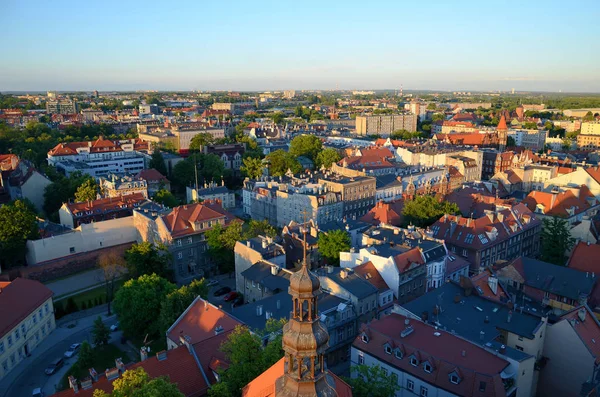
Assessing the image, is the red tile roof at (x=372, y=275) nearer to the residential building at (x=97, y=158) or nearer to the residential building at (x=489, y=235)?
the residential building at (x=489, y=235)

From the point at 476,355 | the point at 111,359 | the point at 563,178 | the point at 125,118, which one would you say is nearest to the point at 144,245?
the point at 111,359

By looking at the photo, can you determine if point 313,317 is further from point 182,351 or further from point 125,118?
point 125,118

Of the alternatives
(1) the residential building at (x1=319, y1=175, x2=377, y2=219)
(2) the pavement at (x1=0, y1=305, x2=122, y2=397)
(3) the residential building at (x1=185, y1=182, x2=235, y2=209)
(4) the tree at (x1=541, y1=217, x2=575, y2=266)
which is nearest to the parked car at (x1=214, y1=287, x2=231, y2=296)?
(2) the pavement at (x1=0, y1=305, x2=122, y2=397)

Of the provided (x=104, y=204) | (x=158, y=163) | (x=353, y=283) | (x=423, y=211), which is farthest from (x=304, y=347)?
(x=158, y=163)

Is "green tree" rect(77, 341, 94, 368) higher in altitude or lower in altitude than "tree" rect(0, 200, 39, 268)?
lower

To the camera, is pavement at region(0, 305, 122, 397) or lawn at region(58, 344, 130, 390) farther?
pavement at region(0, 305, 122, 397)

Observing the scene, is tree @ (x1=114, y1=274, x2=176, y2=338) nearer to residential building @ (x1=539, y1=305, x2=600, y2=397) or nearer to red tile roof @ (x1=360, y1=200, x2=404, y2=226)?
residential building @ (x1=539, y1=305, x2=600, y2=397)

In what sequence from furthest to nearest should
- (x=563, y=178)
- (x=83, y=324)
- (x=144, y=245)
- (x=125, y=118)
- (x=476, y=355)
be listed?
1. (x=125, y=118)
2. (x=563, y=178)
3. (x=144, y=245)
4. (x=83, y=324)
5. (x=476, y=355)
